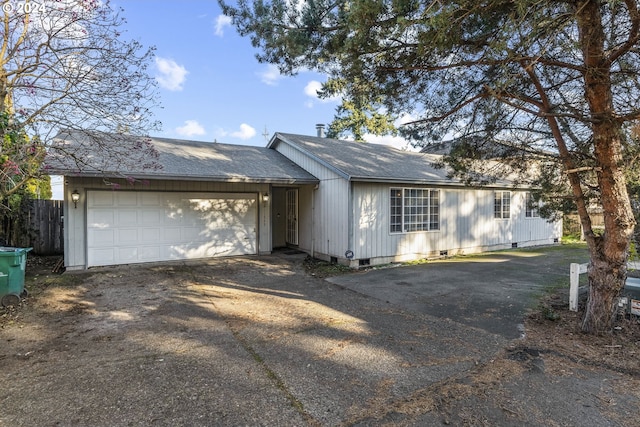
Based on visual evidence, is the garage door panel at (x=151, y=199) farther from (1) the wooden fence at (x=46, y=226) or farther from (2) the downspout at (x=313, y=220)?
(2) the downspout at (x=313, y=220)

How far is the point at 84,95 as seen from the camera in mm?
5484

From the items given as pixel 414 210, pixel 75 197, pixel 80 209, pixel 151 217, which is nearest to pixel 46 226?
pixel 80 209

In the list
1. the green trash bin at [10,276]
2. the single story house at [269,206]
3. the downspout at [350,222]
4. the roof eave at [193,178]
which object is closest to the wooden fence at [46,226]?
the single story house at [269,206]

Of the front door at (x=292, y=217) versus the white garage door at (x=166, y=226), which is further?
the front door at (x=292, y=217)

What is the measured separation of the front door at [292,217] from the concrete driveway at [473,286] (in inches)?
156

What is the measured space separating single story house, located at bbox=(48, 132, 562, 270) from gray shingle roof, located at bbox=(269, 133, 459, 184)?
2.1 inches

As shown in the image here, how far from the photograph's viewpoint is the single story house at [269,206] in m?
8.45

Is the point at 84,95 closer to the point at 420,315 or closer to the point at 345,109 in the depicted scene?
the point at 420,315

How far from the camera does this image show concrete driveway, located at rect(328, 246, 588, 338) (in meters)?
5.51

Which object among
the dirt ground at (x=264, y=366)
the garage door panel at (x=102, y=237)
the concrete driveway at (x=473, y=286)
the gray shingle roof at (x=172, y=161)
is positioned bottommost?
the dirt ground at (x=264, y=366)

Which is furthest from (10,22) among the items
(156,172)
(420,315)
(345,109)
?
(345,109)

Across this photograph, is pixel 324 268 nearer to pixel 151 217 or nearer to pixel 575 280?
pixel 151 217

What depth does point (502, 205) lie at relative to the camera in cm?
1303

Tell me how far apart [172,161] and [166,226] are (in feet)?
5.82
